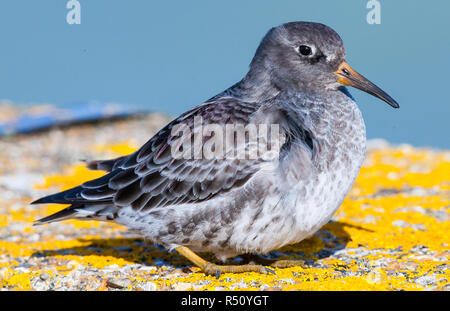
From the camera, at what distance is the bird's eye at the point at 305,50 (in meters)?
7.34

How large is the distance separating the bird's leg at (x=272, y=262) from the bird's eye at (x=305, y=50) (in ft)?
8.06

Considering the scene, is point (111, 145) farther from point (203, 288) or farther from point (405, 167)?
point (203, 288)

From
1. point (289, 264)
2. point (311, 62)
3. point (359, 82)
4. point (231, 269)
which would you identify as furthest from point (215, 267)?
point (359, 82)

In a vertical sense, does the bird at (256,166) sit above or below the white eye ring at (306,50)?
below

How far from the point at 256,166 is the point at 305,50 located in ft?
5.55

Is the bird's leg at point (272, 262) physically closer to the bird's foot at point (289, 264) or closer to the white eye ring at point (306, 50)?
the bird's foot at point (289, 264)

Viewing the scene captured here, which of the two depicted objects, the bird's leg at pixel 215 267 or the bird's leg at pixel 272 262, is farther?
the bird's leg at pixel 272 262

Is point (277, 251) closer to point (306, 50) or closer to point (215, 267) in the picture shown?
point (215, 267)

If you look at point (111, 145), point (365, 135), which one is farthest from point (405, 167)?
point (111, 145)

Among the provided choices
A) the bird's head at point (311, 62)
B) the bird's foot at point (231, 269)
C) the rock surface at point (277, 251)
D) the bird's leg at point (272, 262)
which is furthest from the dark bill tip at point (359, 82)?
the bird's foot at point (231, 269)

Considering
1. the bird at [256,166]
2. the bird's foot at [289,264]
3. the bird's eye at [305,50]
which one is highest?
the bird's eye at [305,50]
